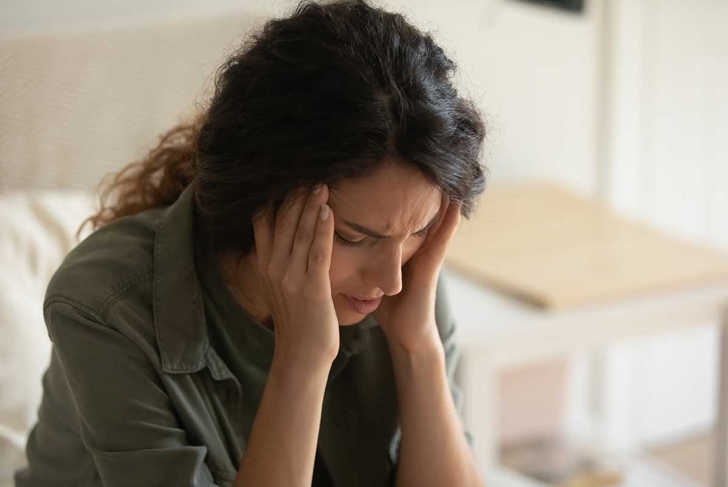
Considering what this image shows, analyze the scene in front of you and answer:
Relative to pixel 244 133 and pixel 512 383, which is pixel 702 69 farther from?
pixel 244 133

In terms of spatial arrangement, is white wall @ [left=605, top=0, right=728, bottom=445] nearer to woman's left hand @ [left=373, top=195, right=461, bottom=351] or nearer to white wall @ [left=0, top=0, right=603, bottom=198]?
white wall @ [left=0, top=0, right=603, bottom=198]

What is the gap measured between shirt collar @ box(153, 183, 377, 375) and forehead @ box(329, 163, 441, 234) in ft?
0.64

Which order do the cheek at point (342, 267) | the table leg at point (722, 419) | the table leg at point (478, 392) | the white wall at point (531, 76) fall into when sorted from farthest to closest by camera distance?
1. the white wall at point (531, 76)
2. the table leg at point (722, 419)
3. the table leg at point (478, 392)
4. the cheek at point (342, 267)

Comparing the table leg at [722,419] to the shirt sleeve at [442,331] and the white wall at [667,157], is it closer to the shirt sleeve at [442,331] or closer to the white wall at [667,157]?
the white wall at [667,157]

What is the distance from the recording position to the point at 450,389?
4.16ft

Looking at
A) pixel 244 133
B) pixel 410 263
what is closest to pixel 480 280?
pixel 410 263

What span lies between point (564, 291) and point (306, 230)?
81 centimetres

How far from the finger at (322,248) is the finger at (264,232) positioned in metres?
0.05

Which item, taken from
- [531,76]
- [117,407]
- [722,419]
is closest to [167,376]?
[117,407]

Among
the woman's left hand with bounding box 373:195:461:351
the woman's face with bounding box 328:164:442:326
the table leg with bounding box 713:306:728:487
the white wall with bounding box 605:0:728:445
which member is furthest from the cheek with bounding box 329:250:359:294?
the white wall with bounding box 605:0:728:445

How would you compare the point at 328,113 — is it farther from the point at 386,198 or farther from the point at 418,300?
the point at 418,300

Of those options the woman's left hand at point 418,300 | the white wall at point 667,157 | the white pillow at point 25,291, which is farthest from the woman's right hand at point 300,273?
the white wall at point 667,157

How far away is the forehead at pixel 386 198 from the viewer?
941 mm

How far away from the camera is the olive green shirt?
100cm
